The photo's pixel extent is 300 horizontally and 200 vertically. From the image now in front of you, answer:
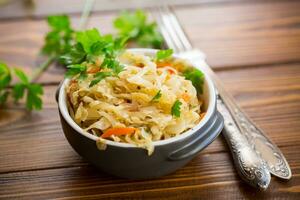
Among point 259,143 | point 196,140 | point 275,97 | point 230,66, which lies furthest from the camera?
point 230,66

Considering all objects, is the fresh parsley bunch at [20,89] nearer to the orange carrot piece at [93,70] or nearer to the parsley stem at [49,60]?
the parsley stem at [49,60]

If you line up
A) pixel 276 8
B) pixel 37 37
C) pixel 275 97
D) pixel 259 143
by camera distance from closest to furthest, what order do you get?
pixel 259 143 → pixel 275 97 → pixel 37 37 → pixel 276 8

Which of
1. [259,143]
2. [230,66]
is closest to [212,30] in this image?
[230,66]

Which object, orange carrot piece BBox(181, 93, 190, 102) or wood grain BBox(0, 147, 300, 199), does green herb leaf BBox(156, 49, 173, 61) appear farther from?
wood grain BBox(0, 147, 300, 199)

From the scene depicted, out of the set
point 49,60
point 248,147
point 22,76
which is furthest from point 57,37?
point 248,147

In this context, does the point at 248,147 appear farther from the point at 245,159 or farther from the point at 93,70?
the point at 93,70

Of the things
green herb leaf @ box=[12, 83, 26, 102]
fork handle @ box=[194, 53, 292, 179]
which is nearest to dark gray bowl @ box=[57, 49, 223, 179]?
fork handle @ box=[194, 53, 292, 179]

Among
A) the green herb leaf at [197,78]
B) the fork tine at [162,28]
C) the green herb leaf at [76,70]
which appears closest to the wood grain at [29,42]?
the fork tine at [162,28]

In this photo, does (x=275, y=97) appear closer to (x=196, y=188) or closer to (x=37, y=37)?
(x=196, y=188)
